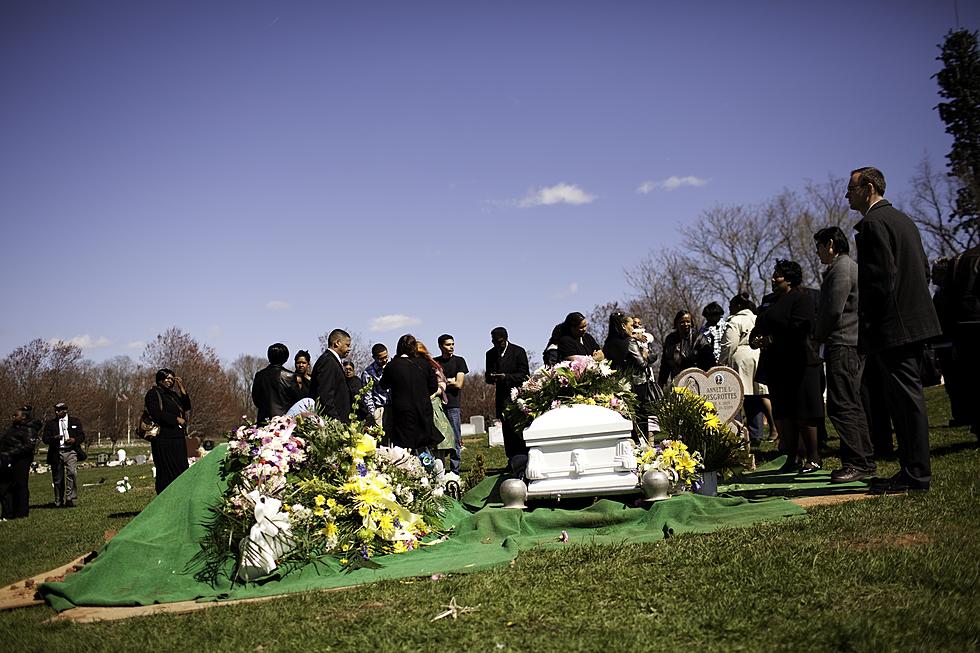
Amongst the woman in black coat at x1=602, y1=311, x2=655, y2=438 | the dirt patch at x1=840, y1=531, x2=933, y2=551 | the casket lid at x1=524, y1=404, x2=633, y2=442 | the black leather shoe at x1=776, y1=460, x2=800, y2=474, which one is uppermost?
the woman in black coat at x1=602, y1=311, x2=655, y2=438

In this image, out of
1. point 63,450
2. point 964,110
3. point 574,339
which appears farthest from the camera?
point 964,110

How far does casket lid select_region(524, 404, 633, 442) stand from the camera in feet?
21.5

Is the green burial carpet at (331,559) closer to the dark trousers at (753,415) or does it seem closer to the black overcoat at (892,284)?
the black overcoat at (892,284)

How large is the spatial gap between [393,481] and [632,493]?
193cm

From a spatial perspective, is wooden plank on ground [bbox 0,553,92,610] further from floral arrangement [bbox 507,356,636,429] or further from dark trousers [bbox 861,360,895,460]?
dark trousers [bbox 861,360,895,460]

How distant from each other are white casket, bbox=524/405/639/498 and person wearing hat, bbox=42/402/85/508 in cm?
965

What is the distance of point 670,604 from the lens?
11.5 feet

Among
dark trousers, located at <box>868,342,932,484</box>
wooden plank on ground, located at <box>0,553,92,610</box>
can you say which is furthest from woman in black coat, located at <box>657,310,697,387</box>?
wooden plank on ground, located at <box>0,553,92,610</box>

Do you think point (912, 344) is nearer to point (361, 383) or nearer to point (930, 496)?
point (930, 496)

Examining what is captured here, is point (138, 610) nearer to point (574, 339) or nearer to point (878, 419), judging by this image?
point (574, 339)

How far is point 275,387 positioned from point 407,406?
1675 millimetres

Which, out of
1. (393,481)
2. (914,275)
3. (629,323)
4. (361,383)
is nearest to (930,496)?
(914,275)

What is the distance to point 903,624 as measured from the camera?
303 cm

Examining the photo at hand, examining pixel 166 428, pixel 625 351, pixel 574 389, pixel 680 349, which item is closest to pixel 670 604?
pixel 574 389
